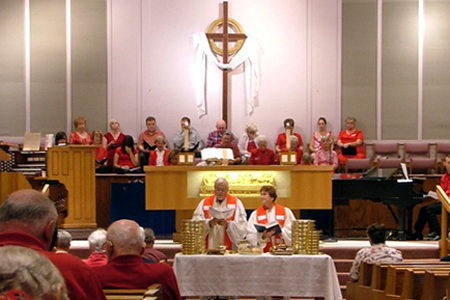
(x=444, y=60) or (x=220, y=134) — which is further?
(x=444, y=60)

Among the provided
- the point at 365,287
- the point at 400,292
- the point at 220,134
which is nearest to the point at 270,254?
the point at 365,287

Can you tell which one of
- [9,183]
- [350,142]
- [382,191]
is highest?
[350,142]

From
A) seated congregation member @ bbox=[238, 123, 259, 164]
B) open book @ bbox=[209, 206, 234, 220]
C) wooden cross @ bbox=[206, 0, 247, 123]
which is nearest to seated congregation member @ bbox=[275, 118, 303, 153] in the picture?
seated congregation member @ bbox=[238, 123, 259, 164]

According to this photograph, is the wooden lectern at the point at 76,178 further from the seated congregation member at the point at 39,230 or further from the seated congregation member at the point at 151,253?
the seated congregation member at the point at 39,230

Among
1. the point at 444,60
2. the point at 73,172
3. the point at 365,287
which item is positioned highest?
the point at 444,60

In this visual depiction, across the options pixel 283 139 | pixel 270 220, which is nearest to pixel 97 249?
pixel 270 220

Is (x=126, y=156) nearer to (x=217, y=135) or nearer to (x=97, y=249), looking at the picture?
(x=217, y=135)

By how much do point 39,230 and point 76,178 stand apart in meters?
8.12

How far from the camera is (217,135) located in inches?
575

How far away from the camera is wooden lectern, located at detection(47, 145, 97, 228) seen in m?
10.7

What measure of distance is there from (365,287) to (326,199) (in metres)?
4.03

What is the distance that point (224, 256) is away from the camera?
7.09 m

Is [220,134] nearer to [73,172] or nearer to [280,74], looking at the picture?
A: [280,74]

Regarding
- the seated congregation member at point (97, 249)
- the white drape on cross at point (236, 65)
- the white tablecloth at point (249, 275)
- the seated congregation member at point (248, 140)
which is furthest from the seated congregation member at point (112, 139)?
the seated congregation member at point (97, 249)
